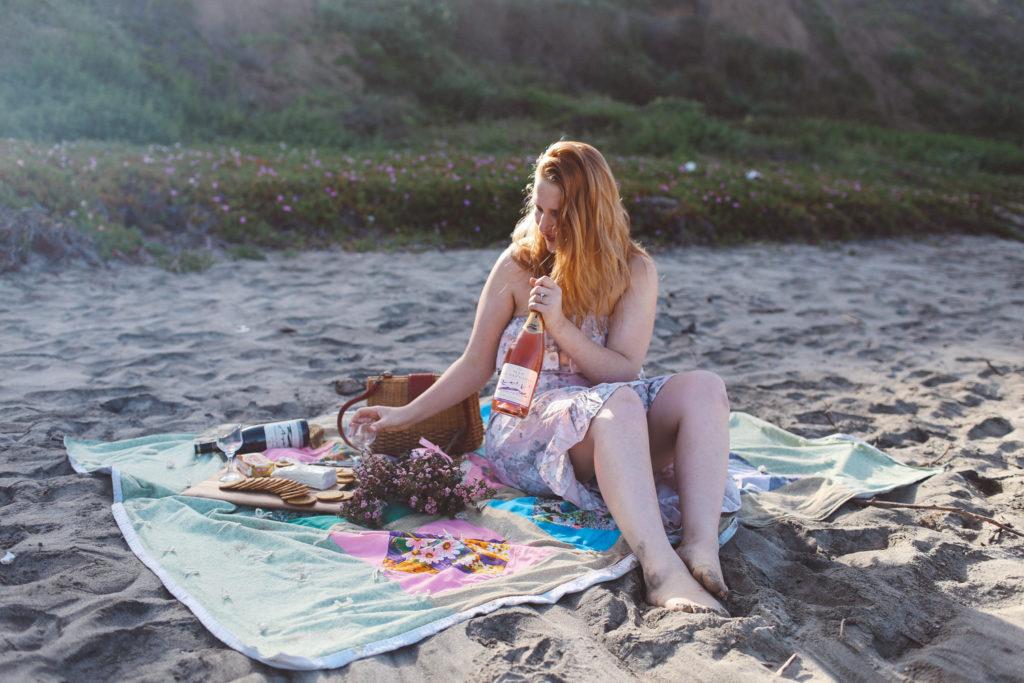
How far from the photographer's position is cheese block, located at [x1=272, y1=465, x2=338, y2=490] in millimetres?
3320

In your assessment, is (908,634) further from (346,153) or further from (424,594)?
(346,153)

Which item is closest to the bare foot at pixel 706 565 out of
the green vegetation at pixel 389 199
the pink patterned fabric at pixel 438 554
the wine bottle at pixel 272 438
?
the pink patterned fabric at pixel 438 554

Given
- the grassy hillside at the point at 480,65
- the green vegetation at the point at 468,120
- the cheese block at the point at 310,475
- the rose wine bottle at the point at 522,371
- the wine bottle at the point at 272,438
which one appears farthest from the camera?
the grassy hillside at the point at 480,65

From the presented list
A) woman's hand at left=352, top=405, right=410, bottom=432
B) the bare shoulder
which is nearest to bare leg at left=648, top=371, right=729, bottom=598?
the bare shoulder

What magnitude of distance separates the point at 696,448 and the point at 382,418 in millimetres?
1234

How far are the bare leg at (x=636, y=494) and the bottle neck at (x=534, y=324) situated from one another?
0.36 m

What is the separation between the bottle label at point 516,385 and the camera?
9.78 ft

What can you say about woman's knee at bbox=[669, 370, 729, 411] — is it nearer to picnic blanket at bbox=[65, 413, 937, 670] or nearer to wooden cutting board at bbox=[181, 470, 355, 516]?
picnic blanket at bbox=[65, 413, 937, 670]

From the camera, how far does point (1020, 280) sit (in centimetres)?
805

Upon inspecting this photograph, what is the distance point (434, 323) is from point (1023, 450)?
134 inches

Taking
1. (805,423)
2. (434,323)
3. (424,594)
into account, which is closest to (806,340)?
(805,423)

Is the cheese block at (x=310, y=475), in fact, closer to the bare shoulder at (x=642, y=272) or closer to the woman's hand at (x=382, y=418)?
the woman's hand at (x=382, y=418)

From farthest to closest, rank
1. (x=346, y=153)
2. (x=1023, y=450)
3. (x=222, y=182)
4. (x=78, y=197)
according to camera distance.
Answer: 1. (x=346, y=153)
2. (x=222, y=182)
3. (x=78, y=197)
4. (x=1023, y=450)

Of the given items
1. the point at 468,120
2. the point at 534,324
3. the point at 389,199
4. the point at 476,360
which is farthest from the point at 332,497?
the point at 468,120
